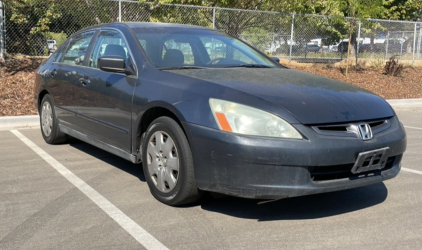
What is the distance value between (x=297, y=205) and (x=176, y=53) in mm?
1893

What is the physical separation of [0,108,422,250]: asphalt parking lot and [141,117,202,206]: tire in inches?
6.0

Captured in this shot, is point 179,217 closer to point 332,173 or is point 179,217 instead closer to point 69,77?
point 332,173

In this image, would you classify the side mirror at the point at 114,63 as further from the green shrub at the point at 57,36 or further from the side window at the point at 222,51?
the green shrub at the point at 57,36

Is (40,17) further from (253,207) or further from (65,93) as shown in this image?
(253,207)

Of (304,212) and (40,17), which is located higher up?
(40,17)

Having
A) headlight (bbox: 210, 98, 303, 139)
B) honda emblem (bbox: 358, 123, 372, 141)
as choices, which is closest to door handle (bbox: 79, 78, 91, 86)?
headlight (bbox: 210, 98, 303, 139)

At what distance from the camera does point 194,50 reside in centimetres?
511

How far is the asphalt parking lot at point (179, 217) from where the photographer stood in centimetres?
345

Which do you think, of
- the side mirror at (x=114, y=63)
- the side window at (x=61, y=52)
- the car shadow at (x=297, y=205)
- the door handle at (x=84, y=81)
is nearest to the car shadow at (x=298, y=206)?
the car shadow at (x=297, y=205)

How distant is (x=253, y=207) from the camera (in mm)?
4211

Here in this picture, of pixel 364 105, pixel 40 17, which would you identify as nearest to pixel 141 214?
pixel 364 105

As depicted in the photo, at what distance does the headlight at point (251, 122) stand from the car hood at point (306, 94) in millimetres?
134

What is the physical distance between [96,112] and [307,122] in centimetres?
248

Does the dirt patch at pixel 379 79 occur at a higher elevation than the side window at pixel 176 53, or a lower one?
lower
